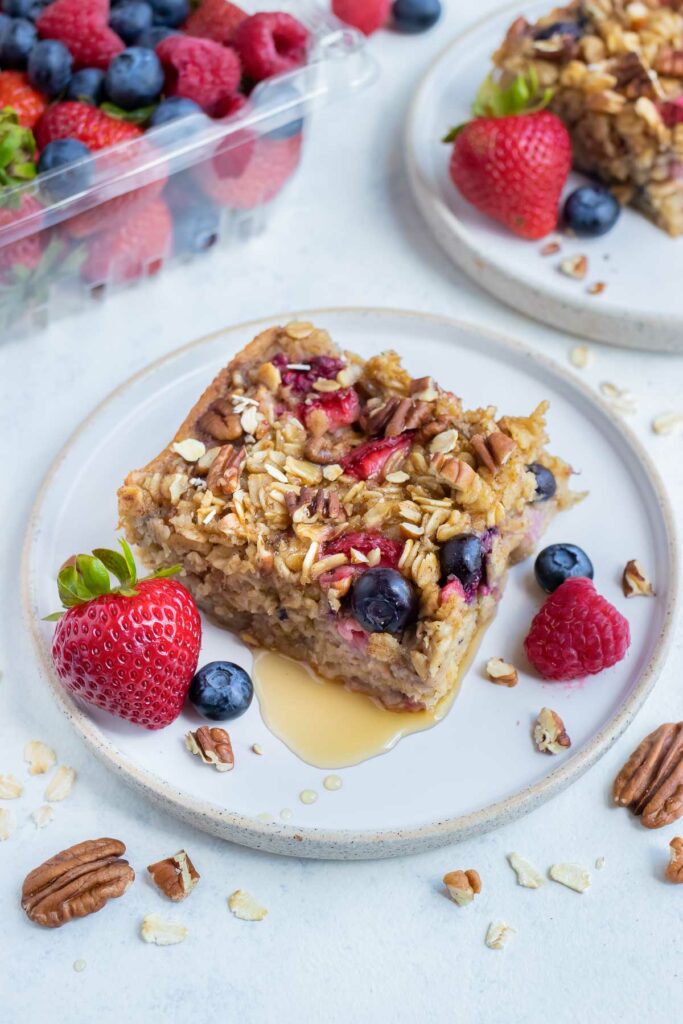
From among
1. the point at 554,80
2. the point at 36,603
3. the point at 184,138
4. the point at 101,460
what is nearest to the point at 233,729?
the point at 36,603

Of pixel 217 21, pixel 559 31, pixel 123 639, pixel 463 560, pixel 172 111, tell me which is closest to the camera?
pixel 123 639

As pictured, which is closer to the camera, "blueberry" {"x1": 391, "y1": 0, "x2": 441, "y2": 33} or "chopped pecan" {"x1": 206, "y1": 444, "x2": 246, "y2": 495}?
"chopped pecan" {"x1": 206, "y1": 444, "x2": 246, "y2": 495}

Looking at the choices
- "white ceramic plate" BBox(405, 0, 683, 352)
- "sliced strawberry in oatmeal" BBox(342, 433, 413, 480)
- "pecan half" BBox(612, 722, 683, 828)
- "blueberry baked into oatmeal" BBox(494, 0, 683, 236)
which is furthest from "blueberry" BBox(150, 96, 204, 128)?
"pecan half" BBox(612, 722, 683, 828)

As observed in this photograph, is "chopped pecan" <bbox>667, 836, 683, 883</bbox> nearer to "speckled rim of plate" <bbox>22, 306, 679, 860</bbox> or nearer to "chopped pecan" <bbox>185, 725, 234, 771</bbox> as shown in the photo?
"speckled rim of plate" <bbox>22, 306, 679, 860</bbox>

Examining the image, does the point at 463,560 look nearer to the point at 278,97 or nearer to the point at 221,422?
the point at 221,422

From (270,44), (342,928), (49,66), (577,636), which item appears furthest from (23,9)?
(342,928)

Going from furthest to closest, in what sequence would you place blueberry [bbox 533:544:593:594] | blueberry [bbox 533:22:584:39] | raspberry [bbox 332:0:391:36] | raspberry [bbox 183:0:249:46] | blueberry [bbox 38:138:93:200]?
raspberry [bbox 332:0:391:36], blueberry [bbox 533:22:584:39], raspberry [bbox 183:0:249:46], blueberry [bbox 38:138:93:200], blueberry [bbox 533:544:593:594]

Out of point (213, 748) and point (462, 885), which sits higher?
point (213, 748)
